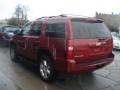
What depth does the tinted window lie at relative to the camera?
5680 millimetres

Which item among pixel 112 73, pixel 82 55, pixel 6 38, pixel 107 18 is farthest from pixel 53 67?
pixel 107 18

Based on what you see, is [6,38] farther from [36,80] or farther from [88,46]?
[88,46]

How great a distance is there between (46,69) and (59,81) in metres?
0.55

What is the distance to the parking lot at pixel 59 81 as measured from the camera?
588cm

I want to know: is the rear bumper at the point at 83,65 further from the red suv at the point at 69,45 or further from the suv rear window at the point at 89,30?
the suv rear window at the point at 89,30

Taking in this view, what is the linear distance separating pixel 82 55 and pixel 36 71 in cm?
262

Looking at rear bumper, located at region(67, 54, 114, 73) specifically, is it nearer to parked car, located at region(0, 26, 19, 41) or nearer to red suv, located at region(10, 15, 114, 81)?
red suv, located at region(10, 15, 114, 81)

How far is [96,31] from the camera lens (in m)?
6.12

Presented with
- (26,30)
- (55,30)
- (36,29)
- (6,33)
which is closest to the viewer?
(55,30)

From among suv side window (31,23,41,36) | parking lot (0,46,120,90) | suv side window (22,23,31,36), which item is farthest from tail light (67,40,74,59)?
suv side window (22,23,31,36)

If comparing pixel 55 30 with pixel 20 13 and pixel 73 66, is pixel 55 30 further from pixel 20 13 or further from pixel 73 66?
pixel 20 13

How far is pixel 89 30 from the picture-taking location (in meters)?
5.95

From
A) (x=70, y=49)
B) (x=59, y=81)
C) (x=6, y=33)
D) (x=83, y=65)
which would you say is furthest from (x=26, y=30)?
(x=6, y=33)

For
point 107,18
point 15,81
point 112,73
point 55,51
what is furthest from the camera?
point 107,18
